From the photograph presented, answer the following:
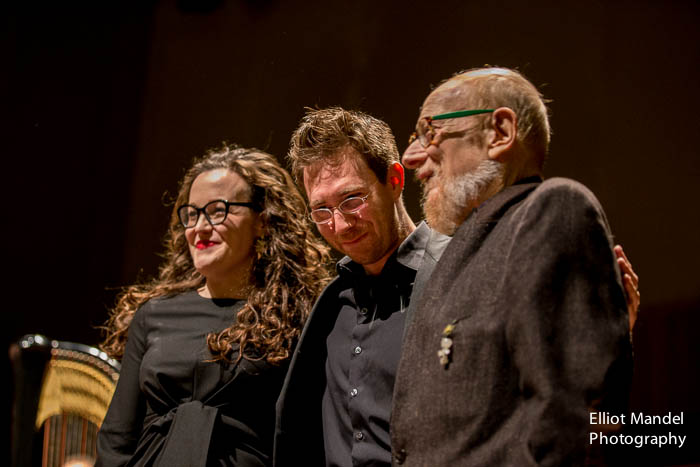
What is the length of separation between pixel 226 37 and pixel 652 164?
82.3 inches

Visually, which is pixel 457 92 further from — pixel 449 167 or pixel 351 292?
pixel 351 292

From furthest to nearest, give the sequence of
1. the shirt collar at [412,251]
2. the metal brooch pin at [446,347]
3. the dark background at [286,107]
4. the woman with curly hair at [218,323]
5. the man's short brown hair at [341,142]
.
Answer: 1. the dark background at [286,107]
2. the woman with curly hair at [218,323]
3. the man's short brown hair at [341,142]
4. the shirt collar at [412,251]
5. the metal brooch pin at [446,347]

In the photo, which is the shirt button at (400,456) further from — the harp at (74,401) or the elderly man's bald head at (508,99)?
the harp at (74,401)

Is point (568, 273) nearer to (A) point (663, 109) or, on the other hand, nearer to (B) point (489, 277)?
(B) point (489, 277)

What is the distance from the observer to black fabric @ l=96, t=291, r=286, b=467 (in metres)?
2.08

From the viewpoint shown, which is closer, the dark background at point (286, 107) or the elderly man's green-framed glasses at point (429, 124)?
the elderly man's green-framed glasses at point (429, 124)

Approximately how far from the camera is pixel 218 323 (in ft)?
7.50

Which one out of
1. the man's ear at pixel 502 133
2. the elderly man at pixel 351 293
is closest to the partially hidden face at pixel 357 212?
the elderly man at pixel 351 293

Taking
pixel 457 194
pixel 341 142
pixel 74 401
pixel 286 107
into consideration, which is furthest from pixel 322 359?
pixel 286 107

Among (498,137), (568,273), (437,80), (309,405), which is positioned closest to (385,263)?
(309,405)

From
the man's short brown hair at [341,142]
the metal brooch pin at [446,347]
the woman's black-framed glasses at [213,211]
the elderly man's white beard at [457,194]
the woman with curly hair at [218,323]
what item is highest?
the man's short brown hair at [341,142]

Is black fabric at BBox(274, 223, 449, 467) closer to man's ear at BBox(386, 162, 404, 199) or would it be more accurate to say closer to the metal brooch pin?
man's ear at BBox(386, 162, 404, 199)

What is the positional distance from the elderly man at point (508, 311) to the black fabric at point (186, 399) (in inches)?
35.5

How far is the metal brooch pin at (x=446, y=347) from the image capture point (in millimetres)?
Result: 1271
